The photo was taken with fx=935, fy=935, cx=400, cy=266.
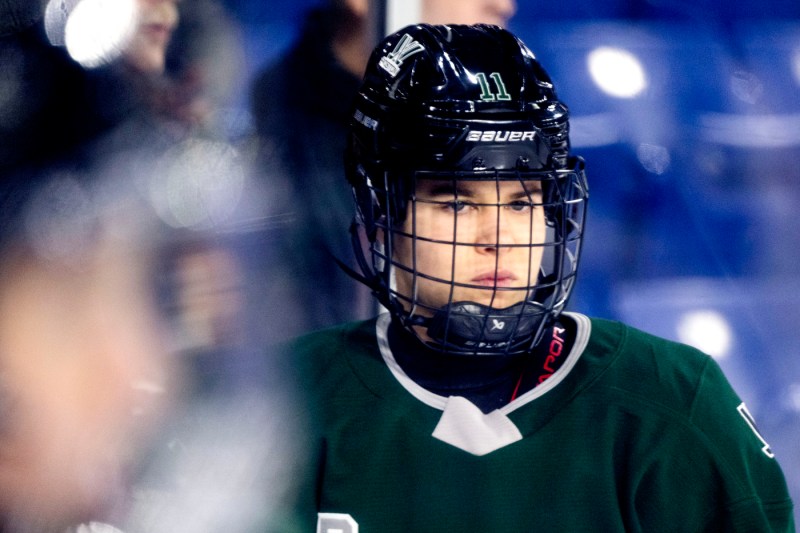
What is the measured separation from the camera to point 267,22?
4.75ft

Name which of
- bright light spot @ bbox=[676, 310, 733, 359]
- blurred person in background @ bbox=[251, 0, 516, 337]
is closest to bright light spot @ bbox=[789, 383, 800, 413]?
bright light spot @ bbox=[676, 310, 733, 359]

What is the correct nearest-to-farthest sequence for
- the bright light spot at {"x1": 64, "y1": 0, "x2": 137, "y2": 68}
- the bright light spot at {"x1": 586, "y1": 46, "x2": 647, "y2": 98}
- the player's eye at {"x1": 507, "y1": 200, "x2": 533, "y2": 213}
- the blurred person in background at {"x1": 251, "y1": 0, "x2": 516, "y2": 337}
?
the player's eye at {"x1": 507, "y1": 200, "x2": 533, "y2": 213} < the bright light spot at {"x1": 64, "y1": 0, "x2": 137, "y2": 68} < the blurred person in background at {"x1": 251, "y1": 0, "x2": 516, "y2": 337} < the bright light spot at {"x1": 586, "y1": 46, "x2": 647, "y2": 98}

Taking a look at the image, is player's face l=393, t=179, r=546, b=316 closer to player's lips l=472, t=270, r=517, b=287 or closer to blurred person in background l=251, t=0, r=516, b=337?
player's lips l=472, t=270, r=517, b=287

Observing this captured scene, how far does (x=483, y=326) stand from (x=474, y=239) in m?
0.12

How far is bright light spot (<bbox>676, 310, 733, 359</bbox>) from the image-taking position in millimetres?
1693

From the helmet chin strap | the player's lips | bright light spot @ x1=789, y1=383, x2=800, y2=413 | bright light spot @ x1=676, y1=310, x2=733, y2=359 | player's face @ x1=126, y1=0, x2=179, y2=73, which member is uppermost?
player's face @ x1=126, y1=0, x2=179, y2=73

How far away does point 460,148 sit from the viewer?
118cm

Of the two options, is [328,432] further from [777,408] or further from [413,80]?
[777,408]

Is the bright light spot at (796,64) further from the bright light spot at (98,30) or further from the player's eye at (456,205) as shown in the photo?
the bright light spot at (98,30)

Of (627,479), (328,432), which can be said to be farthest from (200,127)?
(627,479)

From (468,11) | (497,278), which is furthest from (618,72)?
(497,278)

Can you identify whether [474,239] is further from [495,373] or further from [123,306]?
[123,306]

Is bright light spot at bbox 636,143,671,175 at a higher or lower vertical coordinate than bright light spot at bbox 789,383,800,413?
higher

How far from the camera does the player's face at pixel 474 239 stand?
3.98 feet
